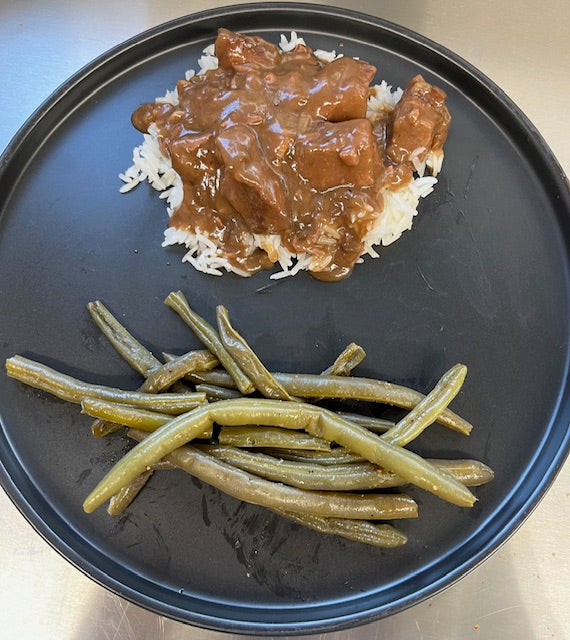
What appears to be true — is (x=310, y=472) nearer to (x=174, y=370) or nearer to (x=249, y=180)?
A: (x=174, y=370)

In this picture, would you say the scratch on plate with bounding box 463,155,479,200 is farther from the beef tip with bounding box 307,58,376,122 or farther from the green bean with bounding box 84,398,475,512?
the green bean with bounding box 84,398,475,512

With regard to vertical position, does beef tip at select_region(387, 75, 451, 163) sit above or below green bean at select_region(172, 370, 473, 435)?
above

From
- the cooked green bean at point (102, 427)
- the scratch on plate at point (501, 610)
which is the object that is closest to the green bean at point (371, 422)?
the cooked green bean at point (102, 427)

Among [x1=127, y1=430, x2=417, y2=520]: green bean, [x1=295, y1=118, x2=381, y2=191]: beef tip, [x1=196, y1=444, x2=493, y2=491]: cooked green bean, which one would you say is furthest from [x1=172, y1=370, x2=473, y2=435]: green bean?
[x1=295, y1=118, x2=381, y2=191]: beef tip

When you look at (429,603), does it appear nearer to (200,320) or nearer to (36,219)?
(200,320)

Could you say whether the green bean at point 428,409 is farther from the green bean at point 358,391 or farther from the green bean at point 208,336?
the green bean at point 208,336

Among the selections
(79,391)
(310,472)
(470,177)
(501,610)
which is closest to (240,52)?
(470,177)
